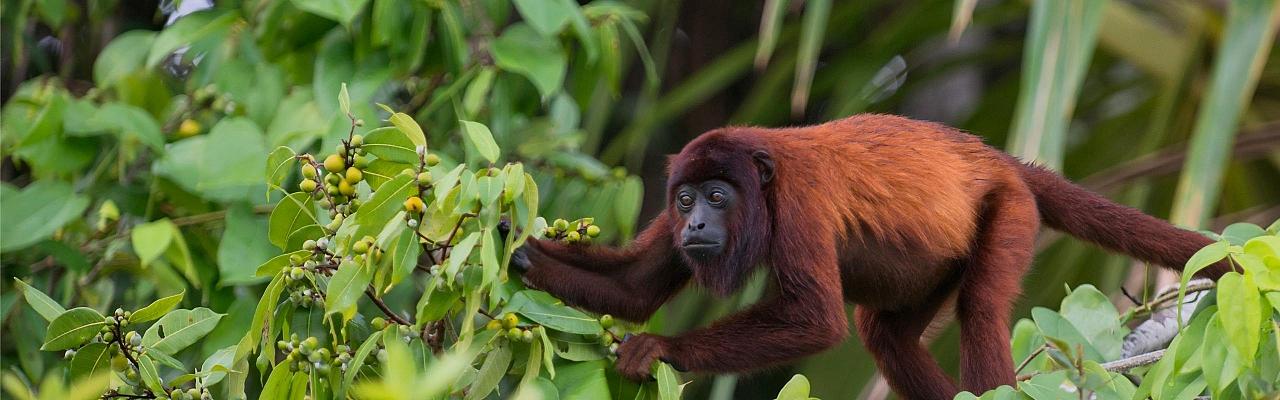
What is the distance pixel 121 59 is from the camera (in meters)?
3.59

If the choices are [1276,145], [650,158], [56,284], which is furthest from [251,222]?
[650,158]

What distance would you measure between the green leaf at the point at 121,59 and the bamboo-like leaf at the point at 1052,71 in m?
2.55

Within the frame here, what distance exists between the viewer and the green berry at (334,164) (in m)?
2.02

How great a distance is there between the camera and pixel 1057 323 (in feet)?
7.55

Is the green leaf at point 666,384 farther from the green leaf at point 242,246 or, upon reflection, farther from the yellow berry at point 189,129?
the yellow berry at point 189,129

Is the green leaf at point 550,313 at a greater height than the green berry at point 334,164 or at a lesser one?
lesser

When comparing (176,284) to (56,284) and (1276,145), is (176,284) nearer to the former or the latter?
(56,284)

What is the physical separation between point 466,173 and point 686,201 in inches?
42.0

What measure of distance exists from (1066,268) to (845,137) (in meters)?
2.01

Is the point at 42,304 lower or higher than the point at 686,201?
higher

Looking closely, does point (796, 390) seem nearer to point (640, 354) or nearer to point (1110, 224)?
point (640, 354)

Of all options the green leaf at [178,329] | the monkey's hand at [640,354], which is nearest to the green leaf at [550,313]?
the monkey's hand at [640,354]

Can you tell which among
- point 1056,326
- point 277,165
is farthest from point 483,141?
point 1056,326

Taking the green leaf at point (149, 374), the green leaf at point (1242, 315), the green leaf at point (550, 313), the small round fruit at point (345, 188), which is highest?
the green leaf at point (1242, 315)
